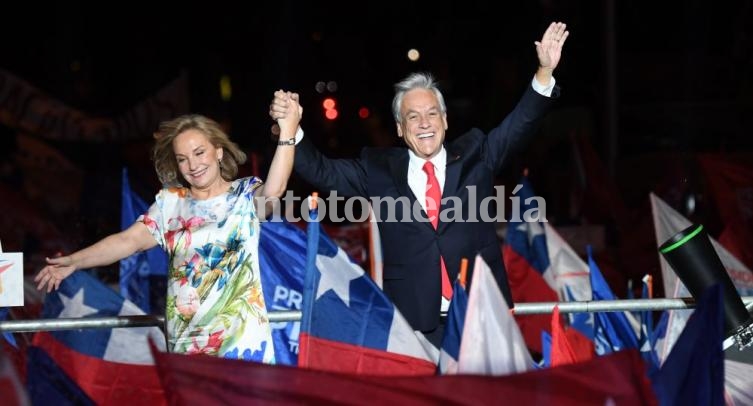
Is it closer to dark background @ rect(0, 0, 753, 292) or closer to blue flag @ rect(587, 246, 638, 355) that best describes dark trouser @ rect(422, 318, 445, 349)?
blue flag @ rect(587, 246, 638, 355)

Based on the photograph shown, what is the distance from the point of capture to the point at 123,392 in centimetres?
→ 643

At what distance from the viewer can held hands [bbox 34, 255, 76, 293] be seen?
17.3ft

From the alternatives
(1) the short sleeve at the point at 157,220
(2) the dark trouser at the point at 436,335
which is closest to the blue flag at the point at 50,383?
(1) the short sleeve at the point at 157,220

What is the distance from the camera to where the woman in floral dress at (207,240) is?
5.24m

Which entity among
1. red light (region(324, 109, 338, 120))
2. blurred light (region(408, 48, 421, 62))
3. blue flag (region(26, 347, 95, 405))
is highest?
blurred light (region(408, 48, 421, 62))

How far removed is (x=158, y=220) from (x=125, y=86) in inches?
630

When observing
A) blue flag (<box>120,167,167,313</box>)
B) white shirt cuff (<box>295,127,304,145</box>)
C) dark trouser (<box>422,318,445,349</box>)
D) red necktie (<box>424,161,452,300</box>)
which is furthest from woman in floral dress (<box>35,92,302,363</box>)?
blue flag (<box>120,167,167,313</box>)

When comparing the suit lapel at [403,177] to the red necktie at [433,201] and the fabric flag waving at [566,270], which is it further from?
the fabric flag waving at [566,270]

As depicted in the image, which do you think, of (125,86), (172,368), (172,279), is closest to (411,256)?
(172,279)

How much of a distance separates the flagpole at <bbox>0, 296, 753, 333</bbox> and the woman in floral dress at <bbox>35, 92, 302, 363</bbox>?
42cm

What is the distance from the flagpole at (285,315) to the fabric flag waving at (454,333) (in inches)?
34.1

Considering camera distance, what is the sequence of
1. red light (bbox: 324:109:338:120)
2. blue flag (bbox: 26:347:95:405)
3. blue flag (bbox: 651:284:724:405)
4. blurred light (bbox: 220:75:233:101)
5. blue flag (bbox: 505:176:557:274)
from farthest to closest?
blurred light (bbox: 220:75:233:101)
red light (bbox: 324:109:338:120)
blue flag (bbox: 505:176:557:274)
blue flag (bbox: 26:347:95:405)
blue flag (bbox: 651:284:724:405)

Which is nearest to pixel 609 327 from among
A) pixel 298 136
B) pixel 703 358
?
pixel 298 136

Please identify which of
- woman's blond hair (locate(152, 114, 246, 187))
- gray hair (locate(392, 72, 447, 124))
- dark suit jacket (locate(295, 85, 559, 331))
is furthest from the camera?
gray hair (locate(392, 72, 447, 124))
